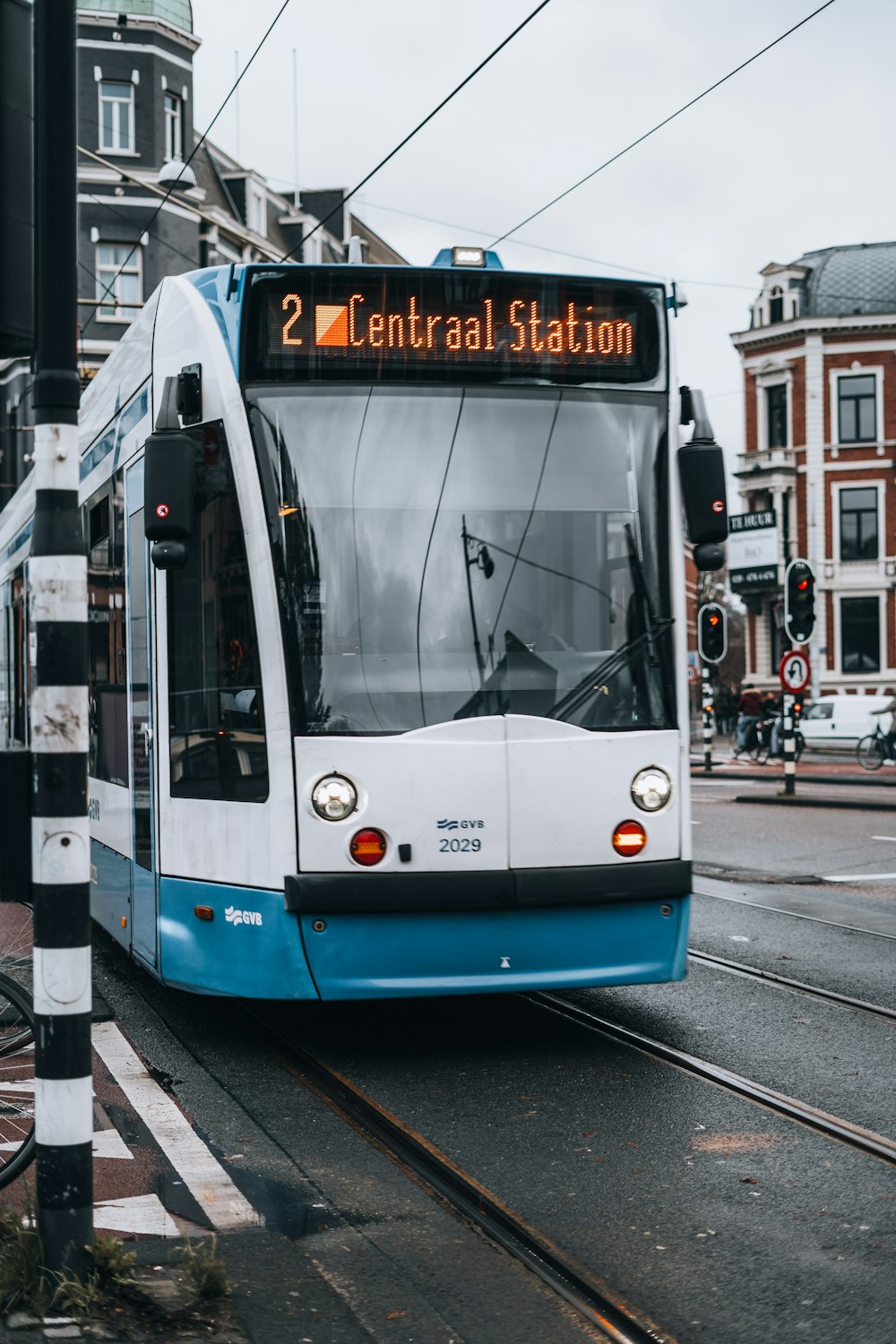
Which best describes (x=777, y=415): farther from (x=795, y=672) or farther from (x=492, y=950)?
(x=492, y=950)

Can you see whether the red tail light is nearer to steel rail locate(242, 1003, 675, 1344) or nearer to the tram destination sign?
steel rail locate(242, 1003, 675, 1344)

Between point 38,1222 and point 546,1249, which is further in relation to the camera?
point 546,1249

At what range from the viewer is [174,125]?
41125 millimetres

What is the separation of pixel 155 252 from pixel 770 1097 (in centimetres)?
3709

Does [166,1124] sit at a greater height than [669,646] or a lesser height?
lesser

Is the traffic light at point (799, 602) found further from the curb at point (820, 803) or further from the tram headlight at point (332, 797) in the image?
the tram headlight at point (332, 797)

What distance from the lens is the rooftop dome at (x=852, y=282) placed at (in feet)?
169

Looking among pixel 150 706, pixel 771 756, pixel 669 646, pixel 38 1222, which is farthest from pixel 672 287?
pixel 771 756

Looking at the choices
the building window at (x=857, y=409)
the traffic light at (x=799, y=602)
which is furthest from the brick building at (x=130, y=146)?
the building window at (x=857, y=409)

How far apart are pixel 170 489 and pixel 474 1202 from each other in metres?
2.70

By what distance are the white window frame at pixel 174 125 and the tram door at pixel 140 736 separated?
116 ft

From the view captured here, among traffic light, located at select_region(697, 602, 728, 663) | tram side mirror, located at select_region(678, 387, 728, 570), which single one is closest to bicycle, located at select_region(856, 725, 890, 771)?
traffic light, located at select_region(697, 602, 728, 663)

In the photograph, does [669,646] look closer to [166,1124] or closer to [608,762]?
[608,762]

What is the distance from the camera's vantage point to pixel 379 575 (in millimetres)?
6211
